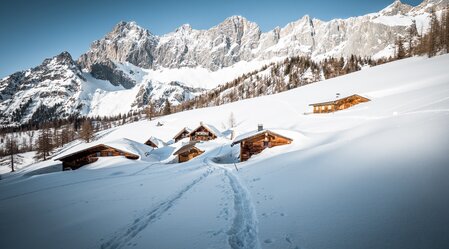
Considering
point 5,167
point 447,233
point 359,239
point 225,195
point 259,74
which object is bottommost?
point 5,167

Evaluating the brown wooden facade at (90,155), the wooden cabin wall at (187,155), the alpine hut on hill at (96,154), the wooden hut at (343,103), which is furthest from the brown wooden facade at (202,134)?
the wooden hut at (343,103)

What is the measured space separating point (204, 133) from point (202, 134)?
698mm

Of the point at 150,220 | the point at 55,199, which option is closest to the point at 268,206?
the point at 150,220

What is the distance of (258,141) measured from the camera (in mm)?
33844

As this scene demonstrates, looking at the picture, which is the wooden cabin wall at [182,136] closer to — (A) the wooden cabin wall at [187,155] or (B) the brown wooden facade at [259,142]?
(A) the wooden cabin wall at [187,155]

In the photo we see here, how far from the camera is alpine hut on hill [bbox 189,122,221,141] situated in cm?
6569

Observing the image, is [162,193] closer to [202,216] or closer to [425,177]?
[202,216]

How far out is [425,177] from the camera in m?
7.59

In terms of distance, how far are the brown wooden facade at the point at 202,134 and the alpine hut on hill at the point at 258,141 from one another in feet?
103

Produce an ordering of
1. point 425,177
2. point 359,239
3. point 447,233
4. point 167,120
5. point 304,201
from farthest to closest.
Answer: point 167,120, point 304,201, point 425,177, point 359,239, point 447,233

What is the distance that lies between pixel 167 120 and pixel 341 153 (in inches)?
3868

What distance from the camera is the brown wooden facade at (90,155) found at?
40078mm

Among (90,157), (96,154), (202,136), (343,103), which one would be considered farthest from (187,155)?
(343,103)

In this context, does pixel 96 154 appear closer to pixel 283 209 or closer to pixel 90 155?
pixel 90 155
